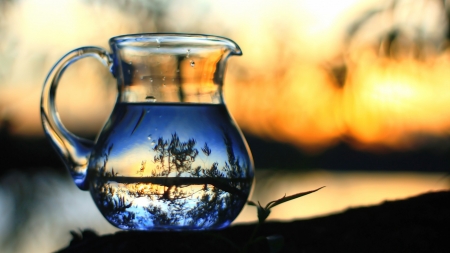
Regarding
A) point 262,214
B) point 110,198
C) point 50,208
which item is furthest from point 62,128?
point 50,208

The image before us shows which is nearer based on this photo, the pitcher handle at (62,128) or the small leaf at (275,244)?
the small leaf at (275,244)

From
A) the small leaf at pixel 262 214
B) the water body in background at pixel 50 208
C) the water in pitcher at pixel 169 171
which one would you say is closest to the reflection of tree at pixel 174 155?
the water in pitcher at pixel 169 171

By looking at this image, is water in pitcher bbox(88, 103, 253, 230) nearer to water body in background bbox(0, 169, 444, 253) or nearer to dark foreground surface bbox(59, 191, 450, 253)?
dark foreground surface bbox(59, 191, 450, 253)

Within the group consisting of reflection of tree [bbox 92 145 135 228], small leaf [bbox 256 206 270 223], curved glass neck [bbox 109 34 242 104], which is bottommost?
reflection of tree [bbox 92 145 135 228]

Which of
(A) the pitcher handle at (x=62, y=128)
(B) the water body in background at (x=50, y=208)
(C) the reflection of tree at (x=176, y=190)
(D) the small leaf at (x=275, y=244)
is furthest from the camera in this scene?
(B) the water body in background at (x=50, y=208)

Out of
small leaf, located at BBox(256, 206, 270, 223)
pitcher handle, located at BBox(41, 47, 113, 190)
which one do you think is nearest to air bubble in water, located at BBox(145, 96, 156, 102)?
pitcher handle, located at BBox(41, 47, 113, 190)

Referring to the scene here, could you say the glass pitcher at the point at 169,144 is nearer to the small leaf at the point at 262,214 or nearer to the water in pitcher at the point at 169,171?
the water in pitcher at the point at 169,171

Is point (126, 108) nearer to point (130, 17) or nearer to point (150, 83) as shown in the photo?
point (150, 83)
